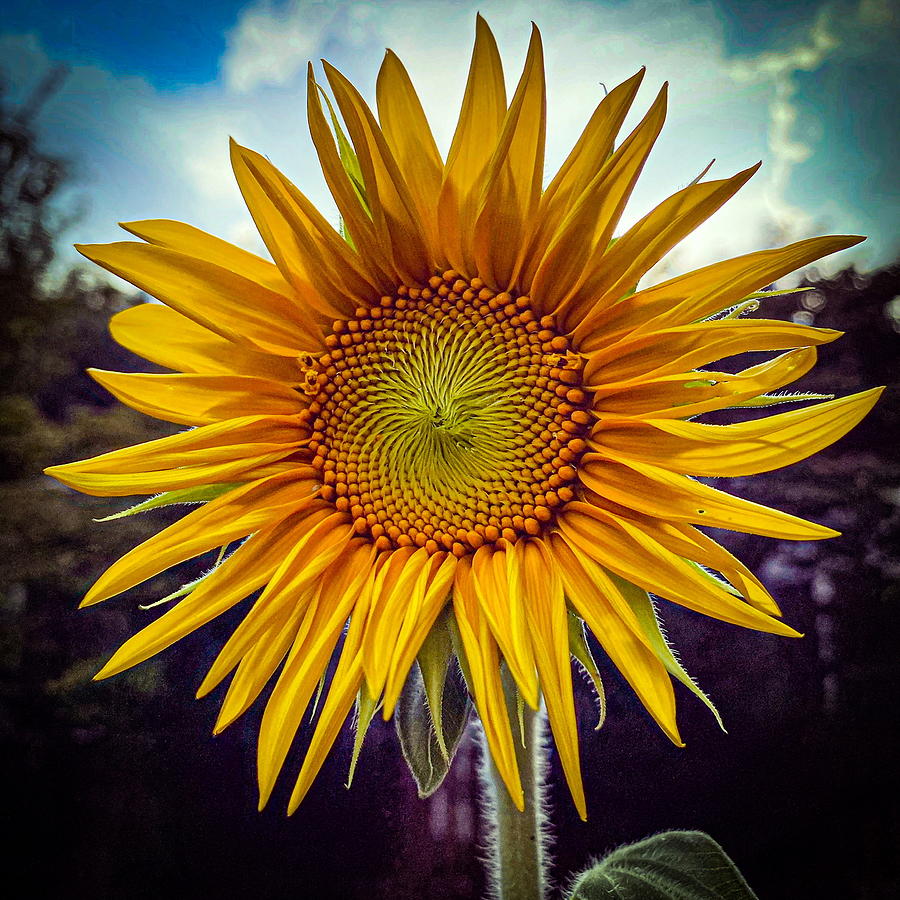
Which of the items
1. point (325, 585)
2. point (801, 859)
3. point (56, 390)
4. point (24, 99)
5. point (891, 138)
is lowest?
point (801, 859)

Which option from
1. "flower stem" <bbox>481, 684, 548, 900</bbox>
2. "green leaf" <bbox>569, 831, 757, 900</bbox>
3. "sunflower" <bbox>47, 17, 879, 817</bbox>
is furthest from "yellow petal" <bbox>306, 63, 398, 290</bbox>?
"green leaf" <bbox>569, 831, 757, 900</bbox>

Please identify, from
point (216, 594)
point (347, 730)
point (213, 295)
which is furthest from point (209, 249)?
point (347, 730)

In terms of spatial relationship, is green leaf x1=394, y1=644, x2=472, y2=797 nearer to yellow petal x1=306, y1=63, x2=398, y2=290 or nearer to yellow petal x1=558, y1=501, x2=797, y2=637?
yellow petal x1=558, y1=501, x2=797, y2=637

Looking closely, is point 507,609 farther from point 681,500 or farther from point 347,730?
point 347,730

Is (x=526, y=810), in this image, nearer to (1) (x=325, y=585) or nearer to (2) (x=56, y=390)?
(1) (x=325, y=585)

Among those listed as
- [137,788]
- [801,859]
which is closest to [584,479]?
[801,859]

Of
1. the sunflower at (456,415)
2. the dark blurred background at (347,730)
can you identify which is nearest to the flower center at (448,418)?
the sunflower at (456,415)

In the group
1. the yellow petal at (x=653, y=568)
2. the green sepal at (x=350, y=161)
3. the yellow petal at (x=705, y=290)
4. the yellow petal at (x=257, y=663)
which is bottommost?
the yellow petal at (x=257, y=663)

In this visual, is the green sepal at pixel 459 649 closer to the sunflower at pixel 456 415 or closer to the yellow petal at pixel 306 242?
the sunflower at pixel 456 415
